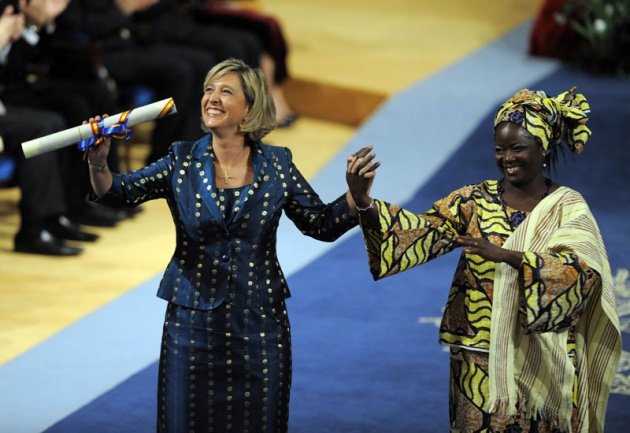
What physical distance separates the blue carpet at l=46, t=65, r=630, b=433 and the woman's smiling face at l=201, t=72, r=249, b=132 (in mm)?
1483

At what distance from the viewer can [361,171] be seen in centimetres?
373

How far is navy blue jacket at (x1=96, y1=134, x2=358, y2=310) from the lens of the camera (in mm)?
3809

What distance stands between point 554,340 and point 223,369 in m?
0.97

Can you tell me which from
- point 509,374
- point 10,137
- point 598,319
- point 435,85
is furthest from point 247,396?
point 435,85

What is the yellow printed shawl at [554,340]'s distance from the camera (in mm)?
3773

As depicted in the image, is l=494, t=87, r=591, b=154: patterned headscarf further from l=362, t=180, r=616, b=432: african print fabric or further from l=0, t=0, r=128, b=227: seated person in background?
l=0, t=0, r=128, b=227: seated person in background

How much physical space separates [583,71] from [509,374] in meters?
6.34

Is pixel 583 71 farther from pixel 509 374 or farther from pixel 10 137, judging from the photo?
pixel 509 374

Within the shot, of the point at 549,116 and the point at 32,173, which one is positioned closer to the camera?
the point at 549,116

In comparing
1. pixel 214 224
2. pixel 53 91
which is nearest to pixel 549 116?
pixel 214 224

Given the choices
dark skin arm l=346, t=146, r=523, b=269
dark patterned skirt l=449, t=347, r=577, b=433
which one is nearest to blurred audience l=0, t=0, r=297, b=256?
dark skin arm l=346, t=146, r=523, b=269

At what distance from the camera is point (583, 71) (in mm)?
9781

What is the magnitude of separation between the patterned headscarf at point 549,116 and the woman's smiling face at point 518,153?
0.06ft

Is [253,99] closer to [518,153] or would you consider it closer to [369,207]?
[369,207]
